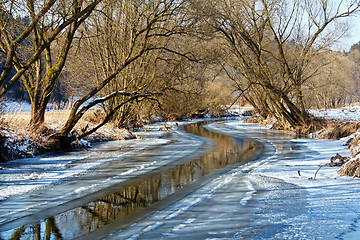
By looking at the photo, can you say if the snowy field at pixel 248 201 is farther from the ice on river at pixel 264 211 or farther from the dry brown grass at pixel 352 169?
the dry brown grass at pixel 352 169

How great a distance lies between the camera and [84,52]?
19.9m

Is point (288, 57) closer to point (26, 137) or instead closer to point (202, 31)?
point (202, 31)

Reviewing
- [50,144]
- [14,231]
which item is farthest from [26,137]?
[14,231]

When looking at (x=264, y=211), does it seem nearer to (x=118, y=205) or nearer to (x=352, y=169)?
(x=118, y=205)

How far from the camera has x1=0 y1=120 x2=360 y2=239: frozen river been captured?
4.73 m

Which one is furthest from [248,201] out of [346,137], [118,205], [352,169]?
[346,137]

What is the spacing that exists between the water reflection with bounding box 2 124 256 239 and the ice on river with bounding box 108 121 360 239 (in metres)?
0.50

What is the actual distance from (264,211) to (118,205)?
251 centimetres

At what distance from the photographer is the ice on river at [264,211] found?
460 cm

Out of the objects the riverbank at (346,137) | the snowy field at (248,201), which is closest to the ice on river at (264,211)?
the snowy field at (248,201)

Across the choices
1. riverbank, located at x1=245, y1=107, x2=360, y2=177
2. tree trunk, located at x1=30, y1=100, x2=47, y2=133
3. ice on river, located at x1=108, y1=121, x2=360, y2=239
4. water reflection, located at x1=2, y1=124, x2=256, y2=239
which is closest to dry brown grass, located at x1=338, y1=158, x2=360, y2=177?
riverbank, located at x1=245, y1=107, x2=360, y2=177

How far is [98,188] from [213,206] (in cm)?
268

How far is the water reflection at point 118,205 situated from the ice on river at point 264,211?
498 mm

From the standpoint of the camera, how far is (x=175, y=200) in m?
6.34
